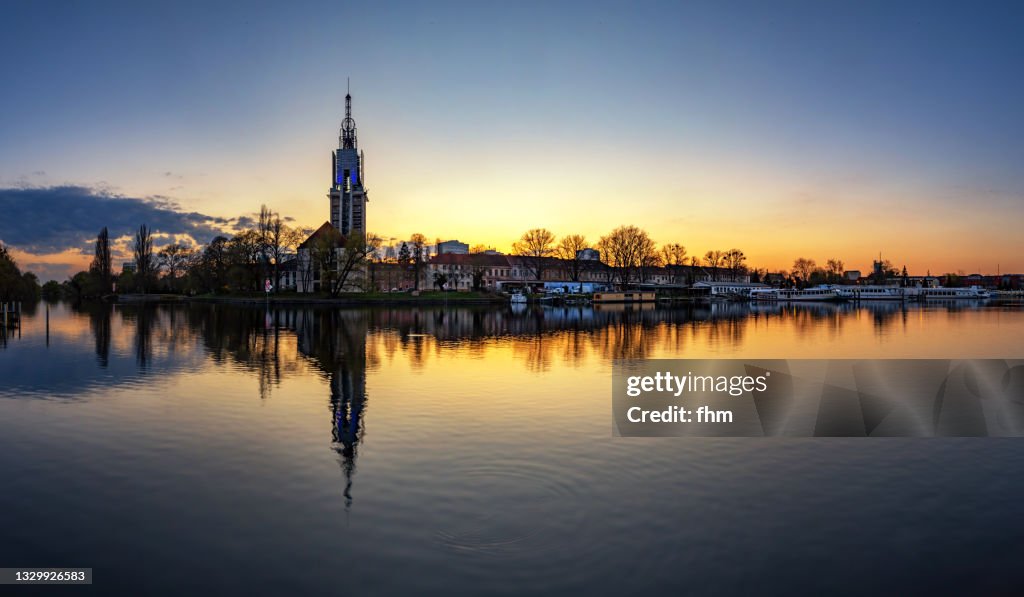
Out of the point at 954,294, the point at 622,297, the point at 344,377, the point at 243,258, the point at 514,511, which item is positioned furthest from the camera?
the point at 954,294

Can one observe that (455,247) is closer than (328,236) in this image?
No

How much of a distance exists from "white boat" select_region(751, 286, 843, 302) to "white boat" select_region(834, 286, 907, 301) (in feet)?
A: 9.23

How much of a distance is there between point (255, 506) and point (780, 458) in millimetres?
8339

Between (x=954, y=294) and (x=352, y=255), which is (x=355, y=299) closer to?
(x=352, y=255)

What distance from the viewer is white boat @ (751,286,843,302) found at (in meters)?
112

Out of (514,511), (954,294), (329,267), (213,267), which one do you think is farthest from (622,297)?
(514,511)

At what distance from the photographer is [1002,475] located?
9570 mm

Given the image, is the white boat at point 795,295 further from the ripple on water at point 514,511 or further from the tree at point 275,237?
the ripple on water at point 514,511

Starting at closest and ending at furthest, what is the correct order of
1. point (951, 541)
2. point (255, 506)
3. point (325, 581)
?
point (325, 581)
point (951, 541)
point (255, 506)

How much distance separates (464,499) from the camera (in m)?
8.06

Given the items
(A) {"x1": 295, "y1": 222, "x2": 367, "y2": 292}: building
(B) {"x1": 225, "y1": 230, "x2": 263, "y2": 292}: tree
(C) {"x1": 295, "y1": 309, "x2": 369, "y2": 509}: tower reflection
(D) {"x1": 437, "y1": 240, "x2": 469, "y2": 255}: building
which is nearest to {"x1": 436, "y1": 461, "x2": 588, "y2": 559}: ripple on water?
(C) {"x1": 295, "y1": 309, "x2": 369, "y2": 509}: tower reflection

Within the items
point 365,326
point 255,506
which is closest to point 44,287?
point 365,326

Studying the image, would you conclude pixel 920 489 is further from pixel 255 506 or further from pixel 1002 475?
pixel 255 506

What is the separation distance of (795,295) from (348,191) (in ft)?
290
